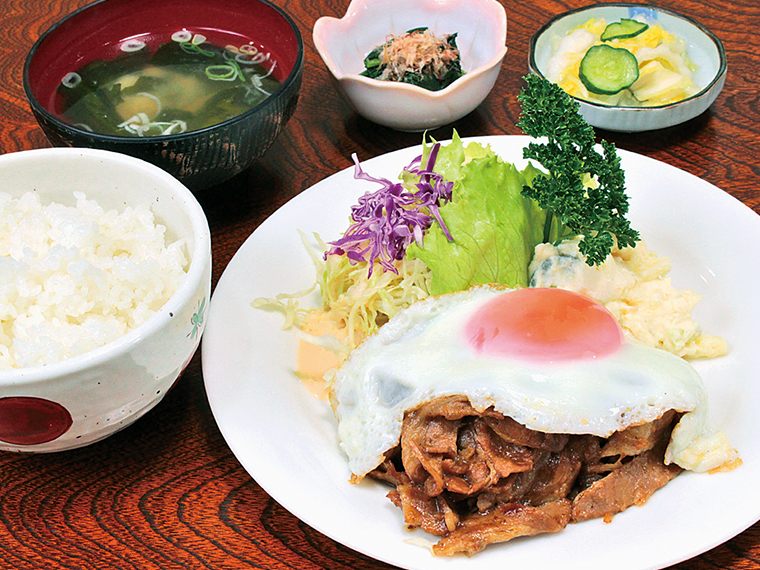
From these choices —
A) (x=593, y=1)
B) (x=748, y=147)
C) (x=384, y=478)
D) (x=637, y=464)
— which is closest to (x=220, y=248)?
(x=384, y=478)

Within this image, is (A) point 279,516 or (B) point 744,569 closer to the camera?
(B) point 744,569

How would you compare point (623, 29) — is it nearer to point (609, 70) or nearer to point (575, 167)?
point (609, 70)

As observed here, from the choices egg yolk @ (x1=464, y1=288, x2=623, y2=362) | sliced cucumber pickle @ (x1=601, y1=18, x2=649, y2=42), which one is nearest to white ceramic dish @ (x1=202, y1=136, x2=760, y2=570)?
egg yolk @ (x1=464, y1=288, x2=623, y2=362)

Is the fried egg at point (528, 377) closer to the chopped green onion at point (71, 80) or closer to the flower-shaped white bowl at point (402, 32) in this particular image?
the flower-shaped white bowl at point (402, 32)

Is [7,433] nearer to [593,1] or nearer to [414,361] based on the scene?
[414,361]

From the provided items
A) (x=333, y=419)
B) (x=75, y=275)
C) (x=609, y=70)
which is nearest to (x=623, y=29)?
(x=609, y=70)

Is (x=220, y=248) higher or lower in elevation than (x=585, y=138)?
lower
